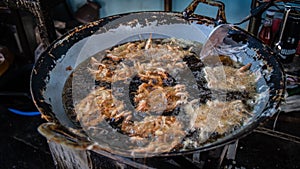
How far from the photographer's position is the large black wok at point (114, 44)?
1.43 metres

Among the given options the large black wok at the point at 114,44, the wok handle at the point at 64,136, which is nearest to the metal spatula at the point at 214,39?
the large black wok at the point at 114,44

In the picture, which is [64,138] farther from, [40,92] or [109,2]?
[109,2]

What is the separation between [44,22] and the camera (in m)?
2.55

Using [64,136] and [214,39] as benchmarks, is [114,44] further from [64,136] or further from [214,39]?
[64,136]

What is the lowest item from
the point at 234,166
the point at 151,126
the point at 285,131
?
the point at 285,131

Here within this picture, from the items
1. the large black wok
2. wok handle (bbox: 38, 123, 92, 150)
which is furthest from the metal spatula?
wok handle (bbox: 38, 123, 92, 150)

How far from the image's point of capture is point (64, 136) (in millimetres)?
1400

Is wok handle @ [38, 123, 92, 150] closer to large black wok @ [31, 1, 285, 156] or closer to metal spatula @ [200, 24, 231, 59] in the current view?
large black wok @ [31, 1, 285, 156]

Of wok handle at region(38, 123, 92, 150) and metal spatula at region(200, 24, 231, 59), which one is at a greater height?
metal spatula at region(200, 24, 231, 59)

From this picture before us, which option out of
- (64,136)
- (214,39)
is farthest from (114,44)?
(64,136)

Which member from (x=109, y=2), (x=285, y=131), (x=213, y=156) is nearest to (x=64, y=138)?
(x=213, y=156)

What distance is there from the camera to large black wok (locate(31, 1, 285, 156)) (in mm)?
1434

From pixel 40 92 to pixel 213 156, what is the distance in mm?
1033

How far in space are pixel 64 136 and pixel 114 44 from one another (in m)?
1.03
